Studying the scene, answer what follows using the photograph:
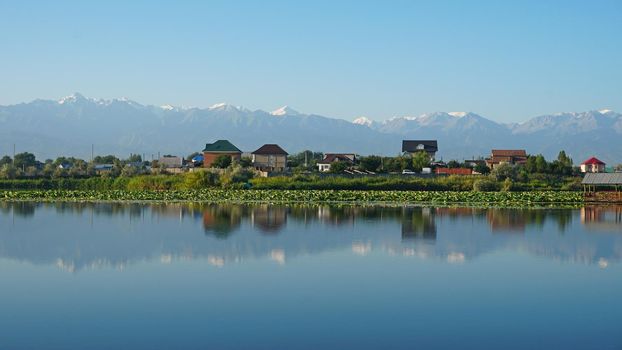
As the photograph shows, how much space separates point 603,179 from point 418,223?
21342mm

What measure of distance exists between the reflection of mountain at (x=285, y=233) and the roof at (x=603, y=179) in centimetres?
670

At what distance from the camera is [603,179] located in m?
50.9

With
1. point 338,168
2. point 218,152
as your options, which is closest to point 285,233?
point 338,168

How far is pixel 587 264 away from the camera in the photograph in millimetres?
22703

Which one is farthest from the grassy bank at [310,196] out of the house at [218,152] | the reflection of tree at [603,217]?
the house at [218,152]

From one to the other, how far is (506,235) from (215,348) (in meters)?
18.9

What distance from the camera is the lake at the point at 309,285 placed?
14.1 metres

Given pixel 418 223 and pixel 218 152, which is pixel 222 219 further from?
pixel 218 152

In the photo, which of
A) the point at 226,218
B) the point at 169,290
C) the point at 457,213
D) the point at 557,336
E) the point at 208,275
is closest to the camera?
the point at 557,336

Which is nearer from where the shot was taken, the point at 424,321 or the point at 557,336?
the point at 557,336

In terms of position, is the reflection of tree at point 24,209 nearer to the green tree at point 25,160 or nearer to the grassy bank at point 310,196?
the grassy bank at point 310,196

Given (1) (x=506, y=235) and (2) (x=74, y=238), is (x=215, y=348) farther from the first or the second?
(1) (x=506, y=235)

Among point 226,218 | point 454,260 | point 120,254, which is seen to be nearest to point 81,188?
point 226,218

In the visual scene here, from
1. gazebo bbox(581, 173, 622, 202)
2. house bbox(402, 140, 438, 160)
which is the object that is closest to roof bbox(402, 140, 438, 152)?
house bbox(402, 140, 438, 160)
